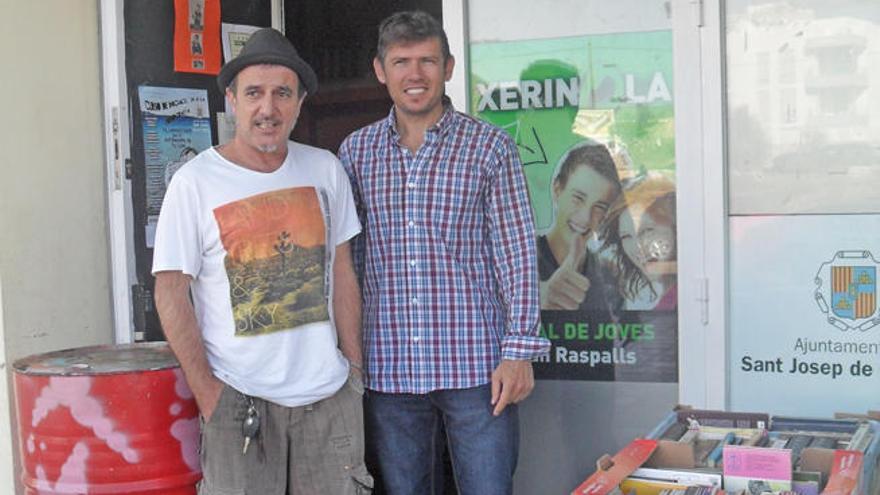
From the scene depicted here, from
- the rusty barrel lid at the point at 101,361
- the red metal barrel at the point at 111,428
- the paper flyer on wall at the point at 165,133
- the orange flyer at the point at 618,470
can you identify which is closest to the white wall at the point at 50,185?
the paper flyer on wall at the point at 165,133

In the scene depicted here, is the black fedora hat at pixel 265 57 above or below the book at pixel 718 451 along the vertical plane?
above

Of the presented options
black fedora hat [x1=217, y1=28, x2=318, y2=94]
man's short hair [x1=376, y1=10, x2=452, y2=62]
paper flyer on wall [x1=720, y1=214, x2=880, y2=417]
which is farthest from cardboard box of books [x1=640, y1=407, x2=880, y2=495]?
black fedora hat [x1=217, y1=28, x2=318, y2=94]

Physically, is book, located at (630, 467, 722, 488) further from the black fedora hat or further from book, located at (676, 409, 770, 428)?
the black fedora hat

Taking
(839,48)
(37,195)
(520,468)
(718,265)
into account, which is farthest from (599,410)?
(37,195)

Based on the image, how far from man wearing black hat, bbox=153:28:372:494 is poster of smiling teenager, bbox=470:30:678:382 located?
1.03 metres

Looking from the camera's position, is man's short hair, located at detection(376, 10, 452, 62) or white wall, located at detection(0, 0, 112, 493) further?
white wall, located at detection(0, 0, 112, 493)

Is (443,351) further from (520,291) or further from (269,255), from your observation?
(269,255)

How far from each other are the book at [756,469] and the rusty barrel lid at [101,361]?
148cm

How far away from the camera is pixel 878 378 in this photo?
10.8ft

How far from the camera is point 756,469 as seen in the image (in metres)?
2.40

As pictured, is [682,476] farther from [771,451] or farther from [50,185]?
[50,185]

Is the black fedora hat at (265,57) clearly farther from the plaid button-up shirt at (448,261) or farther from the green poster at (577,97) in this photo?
the green poster at (577,97)

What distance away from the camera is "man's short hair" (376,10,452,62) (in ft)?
9.47

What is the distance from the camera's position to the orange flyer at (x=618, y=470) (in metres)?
2.34
